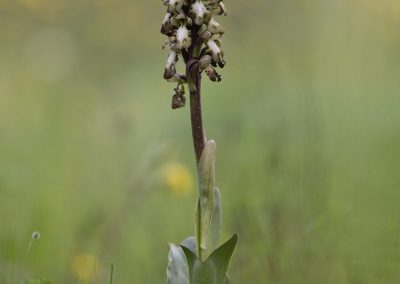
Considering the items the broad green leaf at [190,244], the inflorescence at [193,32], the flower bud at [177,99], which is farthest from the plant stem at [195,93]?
the broad green leaf at [190,244]

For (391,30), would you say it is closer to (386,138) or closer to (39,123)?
(386,138)

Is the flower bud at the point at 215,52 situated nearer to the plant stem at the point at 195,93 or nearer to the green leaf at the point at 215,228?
the plant stem at the point at 195,93

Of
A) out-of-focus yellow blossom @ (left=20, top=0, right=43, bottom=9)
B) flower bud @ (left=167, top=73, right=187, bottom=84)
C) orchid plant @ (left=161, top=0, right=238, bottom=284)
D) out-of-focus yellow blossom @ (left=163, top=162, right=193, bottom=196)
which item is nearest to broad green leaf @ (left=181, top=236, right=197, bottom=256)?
orchid plant @ (left=161, top=0, right=238, bottom=284)

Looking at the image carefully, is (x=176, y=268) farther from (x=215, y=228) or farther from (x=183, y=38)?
(x=183, y=38)

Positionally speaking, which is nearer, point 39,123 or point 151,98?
point 39,123

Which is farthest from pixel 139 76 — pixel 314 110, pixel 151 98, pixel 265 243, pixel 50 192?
pixel 265 243

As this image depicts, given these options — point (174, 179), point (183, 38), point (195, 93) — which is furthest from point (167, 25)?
point (174, 179)
